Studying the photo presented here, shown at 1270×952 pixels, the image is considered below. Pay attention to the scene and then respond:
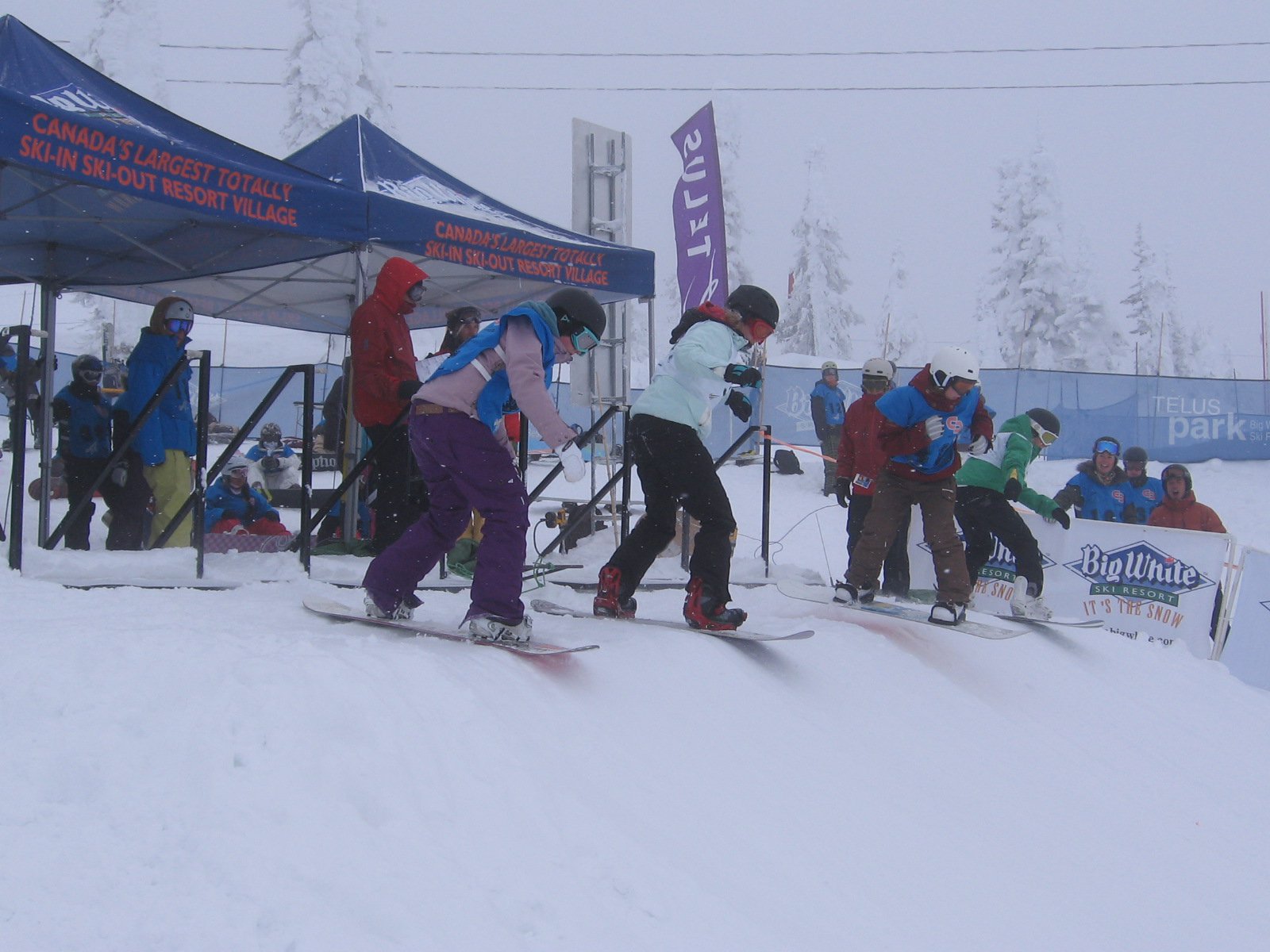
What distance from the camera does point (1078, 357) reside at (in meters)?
43.1

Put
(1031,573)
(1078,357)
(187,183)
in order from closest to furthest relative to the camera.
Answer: (187,183) → (1031,573) → (1078,357)

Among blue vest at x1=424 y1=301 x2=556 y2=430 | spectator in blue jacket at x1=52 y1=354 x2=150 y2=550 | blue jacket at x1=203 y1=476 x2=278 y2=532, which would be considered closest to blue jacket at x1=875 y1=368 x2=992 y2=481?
blue vest at x1=424 y1=301 x2=556 y2=430

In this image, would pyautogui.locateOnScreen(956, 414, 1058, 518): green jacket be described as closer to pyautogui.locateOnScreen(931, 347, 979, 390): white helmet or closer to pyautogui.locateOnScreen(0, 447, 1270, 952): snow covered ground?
pyautogui.locateOnScreen(931, 347, 979, 390): white helmet

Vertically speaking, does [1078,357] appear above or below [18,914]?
above

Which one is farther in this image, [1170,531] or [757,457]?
[757,457]

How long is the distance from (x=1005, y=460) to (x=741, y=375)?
10.9 feet

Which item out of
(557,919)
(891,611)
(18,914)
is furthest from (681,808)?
(891,611)

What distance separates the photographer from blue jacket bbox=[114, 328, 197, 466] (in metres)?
6.47

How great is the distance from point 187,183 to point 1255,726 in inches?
257

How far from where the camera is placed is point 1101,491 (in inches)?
348

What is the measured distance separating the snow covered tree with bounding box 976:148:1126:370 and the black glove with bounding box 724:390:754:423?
1588 inches

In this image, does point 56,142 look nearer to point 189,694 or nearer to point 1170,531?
point 189,694

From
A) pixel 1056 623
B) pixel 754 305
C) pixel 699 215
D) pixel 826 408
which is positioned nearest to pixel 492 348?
pixel 754 305

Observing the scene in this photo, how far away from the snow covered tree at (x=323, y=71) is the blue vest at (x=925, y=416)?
41.4m
